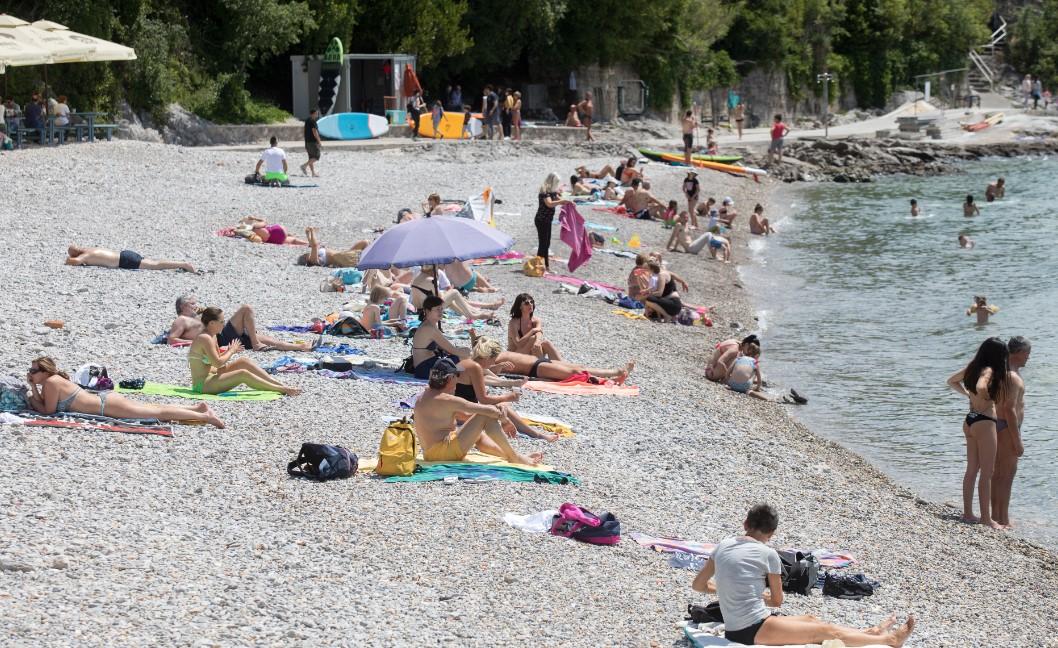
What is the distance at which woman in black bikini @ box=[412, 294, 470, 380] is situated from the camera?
11.9m

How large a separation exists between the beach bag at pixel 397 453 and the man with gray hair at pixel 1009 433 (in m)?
4.40

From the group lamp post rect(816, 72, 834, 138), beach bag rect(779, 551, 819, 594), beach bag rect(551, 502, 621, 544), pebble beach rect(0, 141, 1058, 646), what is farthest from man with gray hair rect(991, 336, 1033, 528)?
lamp post rect(816, 72, 834, 138)

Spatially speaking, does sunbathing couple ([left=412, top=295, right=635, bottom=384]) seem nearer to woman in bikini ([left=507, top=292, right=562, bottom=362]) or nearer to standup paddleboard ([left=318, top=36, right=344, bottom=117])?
woman in bikini ([left=507, top=292, right=562, bottom=362])

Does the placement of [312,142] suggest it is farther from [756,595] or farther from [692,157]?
[756,595]

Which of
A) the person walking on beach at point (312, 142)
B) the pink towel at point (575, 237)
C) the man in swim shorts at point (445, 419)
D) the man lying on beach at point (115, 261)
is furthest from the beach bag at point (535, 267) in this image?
the man in swim shorts at point (445, 419)

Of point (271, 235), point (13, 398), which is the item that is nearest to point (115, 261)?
point (271, 235)

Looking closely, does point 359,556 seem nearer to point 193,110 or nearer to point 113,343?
point 113,343

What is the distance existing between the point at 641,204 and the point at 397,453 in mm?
19456

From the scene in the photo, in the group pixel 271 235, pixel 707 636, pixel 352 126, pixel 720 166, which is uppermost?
pixel 352 126

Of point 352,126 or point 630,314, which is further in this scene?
point 352,126

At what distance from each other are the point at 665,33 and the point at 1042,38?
2507 cm

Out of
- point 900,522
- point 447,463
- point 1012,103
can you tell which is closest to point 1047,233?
point 900,522

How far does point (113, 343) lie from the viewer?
12.8m

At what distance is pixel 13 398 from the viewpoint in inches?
384
